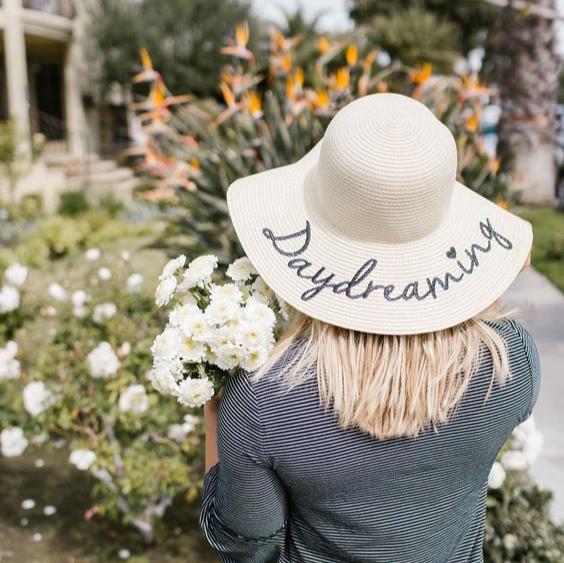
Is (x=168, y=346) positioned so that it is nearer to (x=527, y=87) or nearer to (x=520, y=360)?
(x=520, y=360)

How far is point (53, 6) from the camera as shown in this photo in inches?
690

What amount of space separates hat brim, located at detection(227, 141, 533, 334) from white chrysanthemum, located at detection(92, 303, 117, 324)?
6.64 feet

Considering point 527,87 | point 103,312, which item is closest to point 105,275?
point 103,312

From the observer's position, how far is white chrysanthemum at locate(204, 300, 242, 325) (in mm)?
1261

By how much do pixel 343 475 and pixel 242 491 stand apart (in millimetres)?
181

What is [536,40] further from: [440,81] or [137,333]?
[137,333]

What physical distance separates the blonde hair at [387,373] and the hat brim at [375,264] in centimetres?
4

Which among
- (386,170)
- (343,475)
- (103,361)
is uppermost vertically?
(386,170)

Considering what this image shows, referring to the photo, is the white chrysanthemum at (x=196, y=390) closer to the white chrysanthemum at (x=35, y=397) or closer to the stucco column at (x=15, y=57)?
the white chrysanthemum at (x=35, y=397)

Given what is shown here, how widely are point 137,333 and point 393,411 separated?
7.64 ft

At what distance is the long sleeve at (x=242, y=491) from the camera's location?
1.14 meters

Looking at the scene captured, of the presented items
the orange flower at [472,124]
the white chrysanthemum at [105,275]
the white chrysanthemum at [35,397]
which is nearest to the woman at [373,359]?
the white chrysanthemum at [35,397]

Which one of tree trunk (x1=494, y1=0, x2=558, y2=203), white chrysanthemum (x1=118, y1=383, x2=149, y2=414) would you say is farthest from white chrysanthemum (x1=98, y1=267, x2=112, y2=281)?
tree trunk (x1=494, y1=0, x2=558, y2=203)

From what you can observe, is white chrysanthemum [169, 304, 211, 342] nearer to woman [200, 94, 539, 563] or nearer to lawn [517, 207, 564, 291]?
woman [200, 94, 539, 563]
